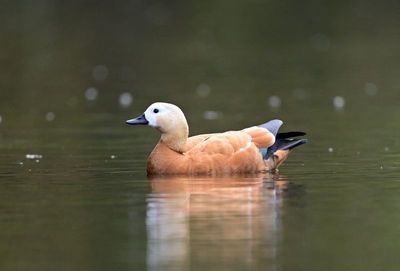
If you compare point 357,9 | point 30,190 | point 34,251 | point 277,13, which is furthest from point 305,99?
point 357,9

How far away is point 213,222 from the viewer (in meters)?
10.2

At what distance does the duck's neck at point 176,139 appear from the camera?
520 inches

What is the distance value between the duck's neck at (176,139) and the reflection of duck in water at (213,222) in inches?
16.9

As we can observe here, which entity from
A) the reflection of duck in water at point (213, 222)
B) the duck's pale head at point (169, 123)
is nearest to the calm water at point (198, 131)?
the reflection of duck in water at point (213, 222)

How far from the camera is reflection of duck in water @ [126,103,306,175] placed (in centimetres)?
1306

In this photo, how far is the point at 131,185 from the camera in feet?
41.2

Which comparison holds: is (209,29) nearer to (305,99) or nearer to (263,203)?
(305,99)

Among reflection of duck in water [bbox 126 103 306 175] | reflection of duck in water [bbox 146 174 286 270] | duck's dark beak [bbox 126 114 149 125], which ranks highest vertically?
duck's dark beak [bbox 126 114 149 125]

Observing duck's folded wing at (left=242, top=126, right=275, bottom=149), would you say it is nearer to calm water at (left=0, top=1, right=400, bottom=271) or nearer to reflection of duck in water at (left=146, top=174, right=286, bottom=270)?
calm water at (left=0, top=1, right=400, bottom=271)

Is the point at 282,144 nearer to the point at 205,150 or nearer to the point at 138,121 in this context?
the point at 205,150

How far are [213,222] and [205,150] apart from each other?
2964 millimetres

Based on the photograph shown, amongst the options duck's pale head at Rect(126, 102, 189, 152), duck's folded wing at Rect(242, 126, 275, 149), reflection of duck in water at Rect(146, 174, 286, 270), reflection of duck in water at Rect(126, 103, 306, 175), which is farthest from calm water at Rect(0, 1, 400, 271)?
duck's pale head at Rect(126, 102, 189, 152)

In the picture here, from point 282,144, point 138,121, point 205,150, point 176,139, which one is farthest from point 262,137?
point 138,121

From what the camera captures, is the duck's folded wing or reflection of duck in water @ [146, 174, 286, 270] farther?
the duck's folded wing
